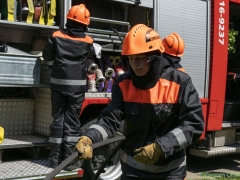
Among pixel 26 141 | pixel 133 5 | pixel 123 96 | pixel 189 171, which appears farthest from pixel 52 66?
pixel 189 171

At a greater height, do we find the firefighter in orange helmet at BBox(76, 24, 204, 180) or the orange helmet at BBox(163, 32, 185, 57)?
the orange helmet at BBox(163, 32, 185, 57)

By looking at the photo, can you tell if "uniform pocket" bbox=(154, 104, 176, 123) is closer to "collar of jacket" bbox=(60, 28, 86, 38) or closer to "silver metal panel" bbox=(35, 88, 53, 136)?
"collar of jacket" bbox=(60, 28, 86, 38)

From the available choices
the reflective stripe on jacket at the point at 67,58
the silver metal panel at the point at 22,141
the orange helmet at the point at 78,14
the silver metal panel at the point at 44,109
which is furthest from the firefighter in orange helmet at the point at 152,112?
the silver metal panel at the point at 44,109

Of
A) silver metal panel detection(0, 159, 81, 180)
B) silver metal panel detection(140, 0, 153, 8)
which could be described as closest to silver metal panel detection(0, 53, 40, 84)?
silver metal panel detection(0, 159, 81, 180)

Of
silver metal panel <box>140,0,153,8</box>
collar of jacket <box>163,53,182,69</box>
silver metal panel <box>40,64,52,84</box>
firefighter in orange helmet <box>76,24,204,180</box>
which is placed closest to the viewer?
firefighter in orange helmet <box>76,24,204,180</box>

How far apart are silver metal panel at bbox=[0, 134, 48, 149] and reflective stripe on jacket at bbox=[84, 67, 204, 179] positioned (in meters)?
2.15

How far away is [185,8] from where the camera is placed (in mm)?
6348

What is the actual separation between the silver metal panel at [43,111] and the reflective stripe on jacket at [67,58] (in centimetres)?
58

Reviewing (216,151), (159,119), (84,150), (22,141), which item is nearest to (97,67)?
(22,141)

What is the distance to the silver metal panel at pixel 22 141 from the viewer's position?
4.99 metres

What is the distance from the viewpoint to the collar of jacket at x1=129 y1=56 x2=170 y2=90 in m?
2.95

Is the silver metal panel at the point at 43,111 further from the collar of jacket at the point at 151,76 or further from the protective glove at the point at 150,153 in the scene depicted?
the protective glove at the point at 150,153

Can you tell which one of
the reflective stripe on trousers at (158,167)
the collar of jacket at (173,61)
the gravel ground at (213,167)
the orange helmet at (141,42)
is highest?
the orange helmet at (141,42)

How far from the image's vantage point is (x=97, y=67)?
5.55 m
